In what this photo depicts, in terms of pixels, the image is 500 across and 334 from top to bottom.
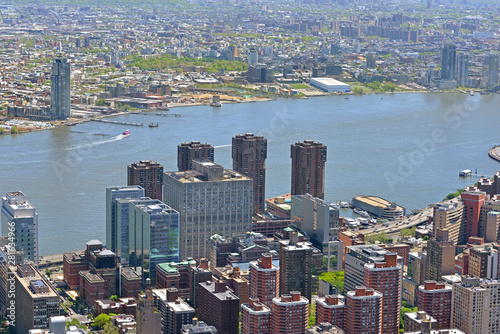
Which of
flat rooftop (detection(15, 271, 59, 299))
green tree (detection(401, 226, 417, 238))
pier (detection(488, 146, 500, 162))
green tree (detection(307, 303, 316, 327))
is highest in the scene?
flat rooftop (detection(15, 271, 59, 299))

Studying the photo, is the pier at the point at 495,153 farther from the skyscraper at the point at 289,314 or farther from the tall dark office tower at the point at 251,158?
the skyscraper at the point at 289,314

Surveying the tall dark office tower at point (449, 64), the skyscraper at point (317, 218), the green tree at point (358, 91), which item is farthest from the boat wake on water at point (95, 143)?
the tall dark office tower at point (449, 64)

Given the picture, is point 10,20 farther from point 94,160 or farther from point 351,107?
point 94,160

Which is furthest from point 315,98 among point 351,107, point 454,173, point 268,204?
point 268,204

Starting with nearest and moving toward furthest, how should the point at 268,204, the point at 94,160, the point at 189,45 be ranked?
the point at 268,204 → the point at 94,160 → the point at 189,45

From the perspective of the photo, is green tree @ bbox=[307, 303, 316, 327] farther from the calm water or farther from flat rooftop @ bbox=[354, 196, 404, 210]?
flat rooftop @ bbox=[354, 196, 404, 210]

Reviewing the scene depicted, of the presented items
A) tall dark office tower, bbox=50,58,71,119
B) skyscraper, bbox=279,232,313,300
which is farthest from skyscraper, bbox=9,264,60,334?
tall dark office tower, bbox=50,58,71,119
